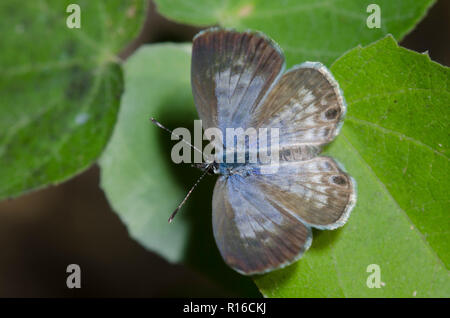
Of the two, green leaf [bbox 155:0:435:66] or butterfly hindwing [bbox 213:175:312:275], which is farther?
green leaf [bbox 155:0:435:66]

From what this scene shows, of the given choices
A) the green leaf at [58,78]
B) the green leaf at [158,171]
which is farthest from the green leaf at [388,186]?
the green leaf at [58,78]

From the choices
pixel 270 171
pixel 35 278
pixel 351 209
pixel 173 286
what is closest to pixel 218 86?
pixel 270 171

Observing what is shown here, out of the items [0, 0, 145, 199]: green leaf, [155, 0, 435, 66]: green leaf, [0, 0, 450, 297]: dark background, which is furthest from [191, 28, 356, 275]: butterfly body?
[0, 0, 450, 297]: dark background

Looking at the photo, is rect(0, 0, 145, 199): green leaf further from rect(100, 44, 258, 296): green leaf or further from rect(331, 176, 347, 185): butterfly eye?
rect(331, 176, 347, 185): butterfly eye

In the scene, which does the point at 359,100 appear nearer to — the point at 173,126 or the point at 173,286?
the point at 173,126

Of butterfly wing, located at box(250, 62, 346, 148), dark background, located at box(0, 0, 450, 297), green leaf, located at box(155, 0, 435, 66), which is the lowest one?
dark background, located at box(0, 0, 450, 297)

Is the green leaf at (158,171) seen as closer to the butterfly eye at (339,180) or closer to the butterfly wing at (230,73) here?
the butterfly wing at (230,73)
